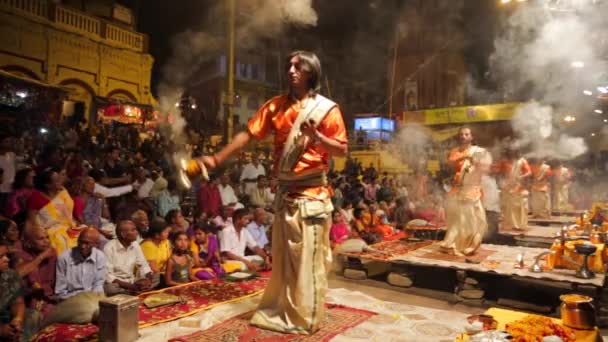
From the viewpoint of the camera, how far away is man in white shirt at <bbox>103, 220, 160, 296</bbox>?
5.80 meters

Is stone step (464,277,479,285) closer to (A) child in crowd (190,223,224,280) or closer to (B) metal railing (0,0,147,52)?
(A) child in crowd (190,223,224,280)

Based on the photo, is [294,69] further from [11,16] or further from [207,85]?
[207,85]

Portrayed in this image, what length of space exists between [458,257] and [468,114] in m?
24.9

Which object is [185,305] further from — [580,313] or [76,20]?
[76,20]

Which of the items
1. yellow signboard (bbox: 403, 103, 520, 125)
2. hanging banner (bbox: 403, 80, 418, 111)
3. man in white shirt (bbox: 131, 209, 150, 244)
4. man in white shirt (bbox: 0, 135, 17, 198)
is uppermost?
hanging banner (bbox: 403, 80, 418, 111)

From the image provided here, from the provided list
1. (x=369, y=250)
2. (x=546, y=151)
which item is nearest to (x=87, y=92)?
(x=369, y=250)

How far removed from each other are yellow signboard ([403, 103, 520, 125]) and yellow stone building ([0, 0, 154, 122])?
19.2 meters

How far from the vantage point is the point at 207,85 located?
1489 inches

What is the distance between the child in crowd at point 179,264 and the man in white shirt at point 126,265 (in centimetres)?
25

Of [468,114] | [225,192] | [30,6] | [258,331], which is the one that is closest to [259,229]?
[225,192]

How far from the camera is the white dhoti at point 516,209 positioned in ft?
41.1

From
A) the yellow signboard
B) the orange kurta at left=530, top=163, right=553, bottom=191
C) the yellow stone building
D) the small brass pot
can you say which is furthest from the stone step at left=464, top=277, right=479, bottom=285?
the yellow signboard

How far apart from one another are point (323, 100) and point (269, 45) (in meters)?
10.3

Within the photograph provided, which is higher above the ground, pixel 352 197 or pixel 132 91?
pixel 132 91
